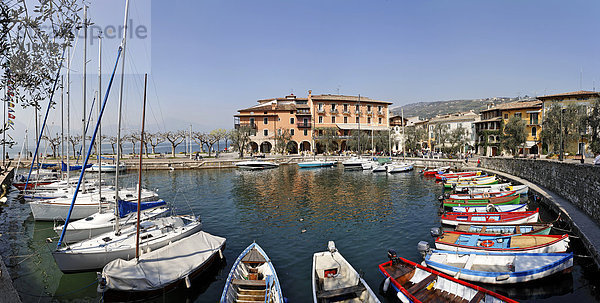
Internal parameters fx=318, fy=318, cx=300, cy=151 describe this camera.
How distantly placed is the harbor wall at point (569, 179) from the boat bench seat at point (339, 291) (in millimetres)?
14939

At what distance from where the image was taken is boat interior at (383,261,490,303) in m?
9.91

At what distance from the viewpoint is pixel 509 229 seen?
1678 cm

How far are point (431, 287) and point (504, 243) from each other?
5.83 m

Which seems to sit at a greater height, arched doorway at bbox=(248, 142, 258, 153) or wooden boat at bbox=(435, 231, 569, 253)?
arched doorway at bbox=(248, 142, 258, 153)

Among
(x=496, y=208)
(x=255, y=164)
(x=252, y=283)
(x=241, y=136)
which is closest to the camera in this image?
(x=252, y=283)

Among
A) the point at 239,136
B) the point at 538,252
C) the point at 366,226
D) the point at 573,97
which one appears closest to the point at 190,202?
the point at 366,226

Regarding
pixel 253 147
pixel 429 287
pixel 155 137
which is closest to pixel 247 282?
pixel 429 287

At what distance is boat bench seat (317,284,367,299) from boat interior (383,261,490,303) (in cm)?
167

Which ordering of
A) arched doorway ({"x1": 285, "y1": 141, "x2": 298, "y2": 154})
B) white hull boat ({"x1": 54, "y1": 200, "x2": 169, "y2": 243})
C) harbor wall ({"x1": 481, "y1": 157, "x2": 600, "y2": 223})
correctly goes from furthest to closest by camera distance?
1. arched doorway ({"x1": 285, "y1": 141, "x2": 298, "y2": 154})
2. harbor wall ({"x1": 481, "y1": 157, "x2": 600, "y2": 223})
3. white hull boat ({"x1": 54, "y1": 200, "x2": 169, "y2": 243})

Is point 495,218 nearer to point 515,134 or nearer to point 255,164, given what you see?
point 515,134

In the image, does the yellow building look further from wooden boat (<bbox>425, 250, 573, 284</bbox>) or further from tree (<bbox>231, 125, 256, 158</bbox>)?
wooden boat (<bbox>425, 250, 573, 284</bbox>)

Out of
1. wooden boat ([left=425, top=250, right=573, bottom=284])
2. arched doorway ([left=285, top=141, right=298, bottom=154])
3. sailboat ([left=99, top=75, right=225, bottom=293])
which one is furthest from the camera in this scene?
arched doorway ([left=285, top=141, right=298, bottom=154])

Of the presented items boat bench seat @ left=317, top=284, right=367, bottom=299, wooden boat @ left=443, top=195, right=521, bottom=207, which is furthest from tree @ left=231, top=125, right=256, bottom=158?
boat bench seat @ left=317, top=284, right=367, bottom=299

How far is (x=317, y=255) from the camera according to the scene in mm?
13008
